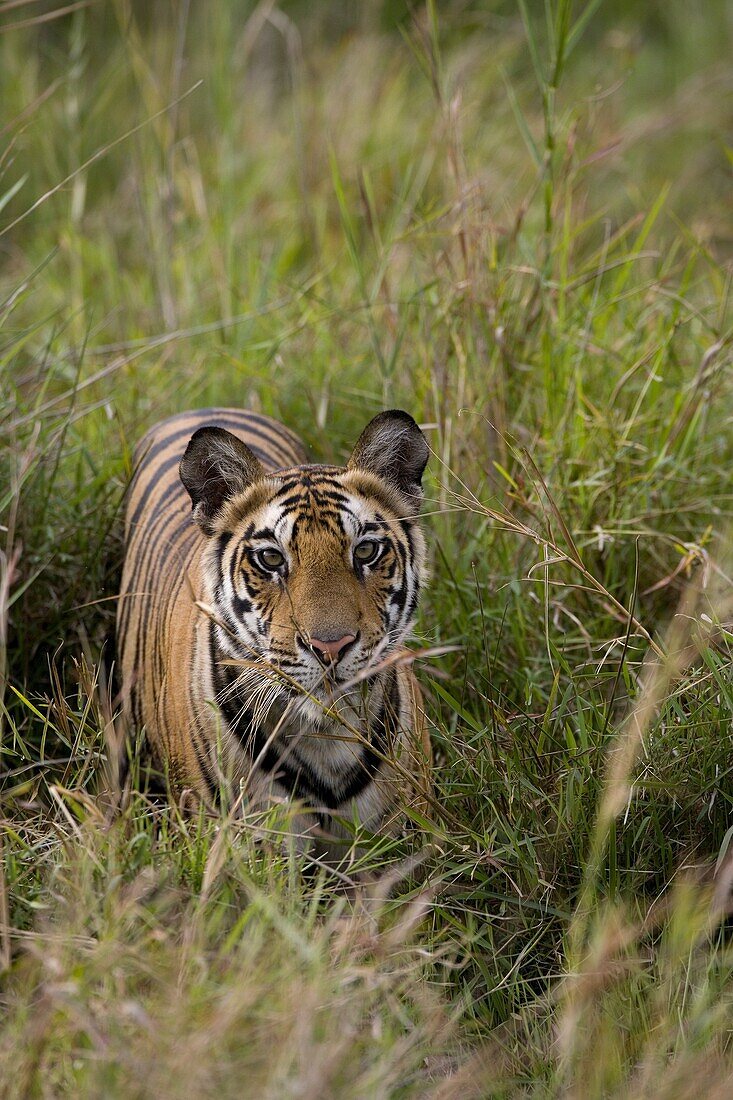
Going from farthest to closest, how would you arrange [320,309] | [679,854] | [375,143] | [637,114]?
[637,114], [375,143], [320,309], [679,854]

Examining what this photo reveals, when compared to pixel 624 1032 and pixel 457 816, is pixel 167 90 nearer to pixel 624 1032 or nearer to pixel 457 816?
pixel 457 816

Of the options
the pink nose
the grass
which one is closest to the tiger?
the pink nose

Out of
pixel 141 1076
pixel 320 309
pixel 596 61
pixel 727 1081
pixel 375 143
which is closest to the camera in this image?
pixel 141 1076

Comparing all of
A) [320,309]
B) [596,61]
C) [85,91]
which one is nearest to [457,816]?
[320,309]

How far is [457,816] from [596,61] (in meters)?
6.74

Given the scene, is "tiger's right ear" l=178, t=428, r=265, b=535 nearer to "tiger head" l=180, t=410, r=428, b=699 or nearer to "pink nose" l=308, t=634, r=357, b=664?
"tiger head" l=180, t=410, r=428, b=699

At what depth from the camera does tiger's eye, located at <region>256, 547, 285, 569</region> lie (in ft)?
9.31

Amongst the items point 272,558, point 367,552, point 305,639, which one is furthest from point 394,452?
point 305,639

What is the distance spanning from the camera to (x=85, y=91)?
22.5 feet

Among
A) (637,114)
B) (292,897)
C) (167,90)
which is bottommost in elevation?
(292,897)

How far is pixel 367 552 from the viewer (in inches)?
113

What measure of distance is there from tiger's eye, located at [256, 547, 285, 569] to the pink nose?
0.27 m

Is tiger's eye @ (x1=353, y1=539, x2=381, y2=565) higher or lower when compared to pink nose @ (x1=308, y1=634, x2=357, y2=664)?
higher

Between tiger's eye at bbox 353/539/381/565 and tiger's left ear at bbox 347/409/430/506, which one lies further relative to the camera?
tiger's left ear at bbox 347/409/430/506
